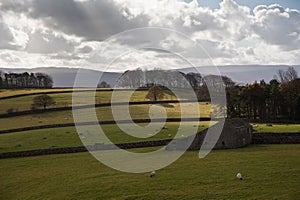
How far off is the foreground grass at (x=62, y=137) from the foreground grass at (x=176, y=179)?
10370mm

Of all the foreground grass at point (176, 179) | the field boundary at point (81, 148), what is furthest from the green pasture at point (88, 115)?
the foreground grass at point (176, 179)

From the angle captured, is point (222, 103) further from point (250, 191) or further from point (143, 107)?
point (250, 191)

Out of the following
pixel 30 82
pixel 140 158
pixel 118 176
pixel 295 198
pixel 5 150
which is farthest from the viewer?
pixel 30 82

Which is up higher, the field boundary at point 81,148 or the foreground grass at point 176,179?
the field boundary at point 81,148

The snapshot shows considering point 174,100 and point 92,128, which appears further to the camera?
point 174,100

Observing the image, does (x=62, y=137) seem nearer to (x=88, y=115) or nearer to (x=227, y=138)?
(x=88, y=115)

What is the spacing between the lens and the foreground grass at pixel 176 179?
2492 centimetres

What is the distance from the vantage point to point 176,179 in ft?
93.5

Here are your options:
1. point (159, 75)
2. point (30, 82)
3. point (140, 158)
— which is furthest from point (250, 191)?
point (30, 82)

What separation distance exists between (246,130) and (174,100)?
5106 cm

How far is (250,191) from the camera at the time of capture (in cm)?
2455

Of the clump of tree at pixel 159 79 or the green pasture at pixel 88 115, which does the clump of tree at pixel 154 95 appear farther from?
the clump of tree at pixel 159 79

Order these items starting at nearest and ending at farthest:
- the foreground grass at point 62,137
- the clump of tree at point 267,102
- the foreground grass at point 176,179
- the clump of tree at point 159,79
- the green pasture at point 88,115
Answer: the foreground grass at point 176,179, the foreground grass at point 62,137, the green pasture at point 88,115, the clump of tree at point 267,102, the clump of tree at point 159,79

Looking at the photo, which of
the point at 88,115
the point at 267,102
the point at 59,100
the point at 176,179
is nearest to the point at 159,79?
the point at 59,100
